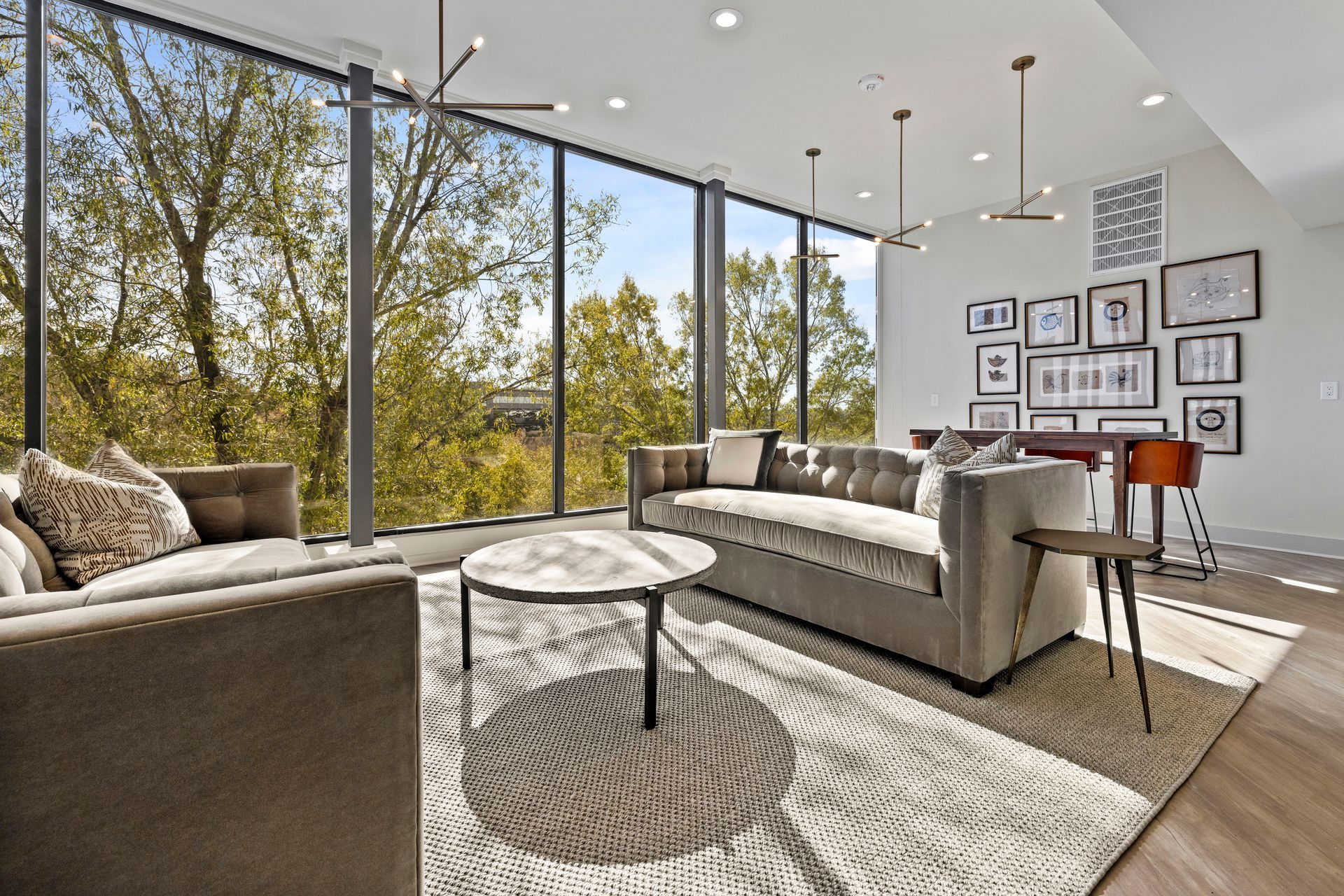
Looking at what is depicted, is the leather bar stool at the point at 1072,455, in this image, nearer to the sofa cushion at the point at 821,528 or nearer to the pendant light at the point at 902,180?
the pendant light at the point at 902,180

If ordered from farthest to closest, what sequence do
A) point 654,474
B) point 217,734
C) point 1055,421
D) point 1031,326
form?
point 1031,326, point 1055,421, point 654,474, point 217,734

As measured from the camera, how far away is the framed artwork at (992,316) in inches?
215

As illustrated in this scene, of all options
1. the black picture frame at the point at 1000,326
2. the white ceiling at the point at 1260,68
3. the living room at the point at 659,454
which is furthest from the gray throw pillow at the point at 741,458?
the black picture frame at the point at 1000,326

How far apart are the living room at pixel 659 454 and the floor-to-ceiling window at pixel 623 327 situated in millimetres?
40

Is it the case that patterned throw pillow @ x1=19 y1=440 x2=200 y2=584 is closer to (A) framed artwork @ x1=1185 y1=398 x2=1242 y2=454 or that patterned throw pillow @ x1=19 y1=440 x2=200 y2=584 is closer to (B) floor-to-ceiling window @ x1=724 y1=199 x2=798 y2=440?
(B) floor-to-ceiling window @ x1=724 y1=199 x2=798 y2=440

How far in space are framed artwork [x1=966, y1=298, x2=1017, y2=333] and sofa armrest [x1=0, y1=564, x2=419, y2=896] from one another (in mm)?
5890

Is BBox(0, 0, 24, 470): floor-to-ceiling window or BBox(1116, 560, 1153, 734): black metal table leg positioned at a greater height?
BBox(0, 0, 24, 470): floor-to-ceiling window

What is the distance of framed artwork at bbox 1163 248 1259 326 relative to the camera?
165 inches

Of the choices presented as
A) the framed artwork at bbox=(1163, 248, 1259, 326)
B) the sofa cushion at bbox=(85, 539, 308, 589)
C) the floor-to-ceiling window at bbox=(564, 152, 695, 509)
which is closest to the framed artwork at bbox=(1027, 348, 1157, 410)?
the framed artwork at bbox=(1163, 248, 1259, 326)

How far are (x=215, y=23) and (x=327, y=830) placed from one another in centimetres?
386

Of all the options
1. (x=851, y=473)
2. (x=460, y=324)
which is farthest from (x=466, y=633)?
(x=460, y=324)

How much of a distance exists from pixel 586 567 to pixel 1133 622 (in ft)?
5.30

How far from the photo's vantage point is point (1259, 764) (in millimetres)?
1591

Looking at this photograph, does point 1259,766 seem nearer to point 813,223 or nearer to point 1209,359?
point 1209,359
